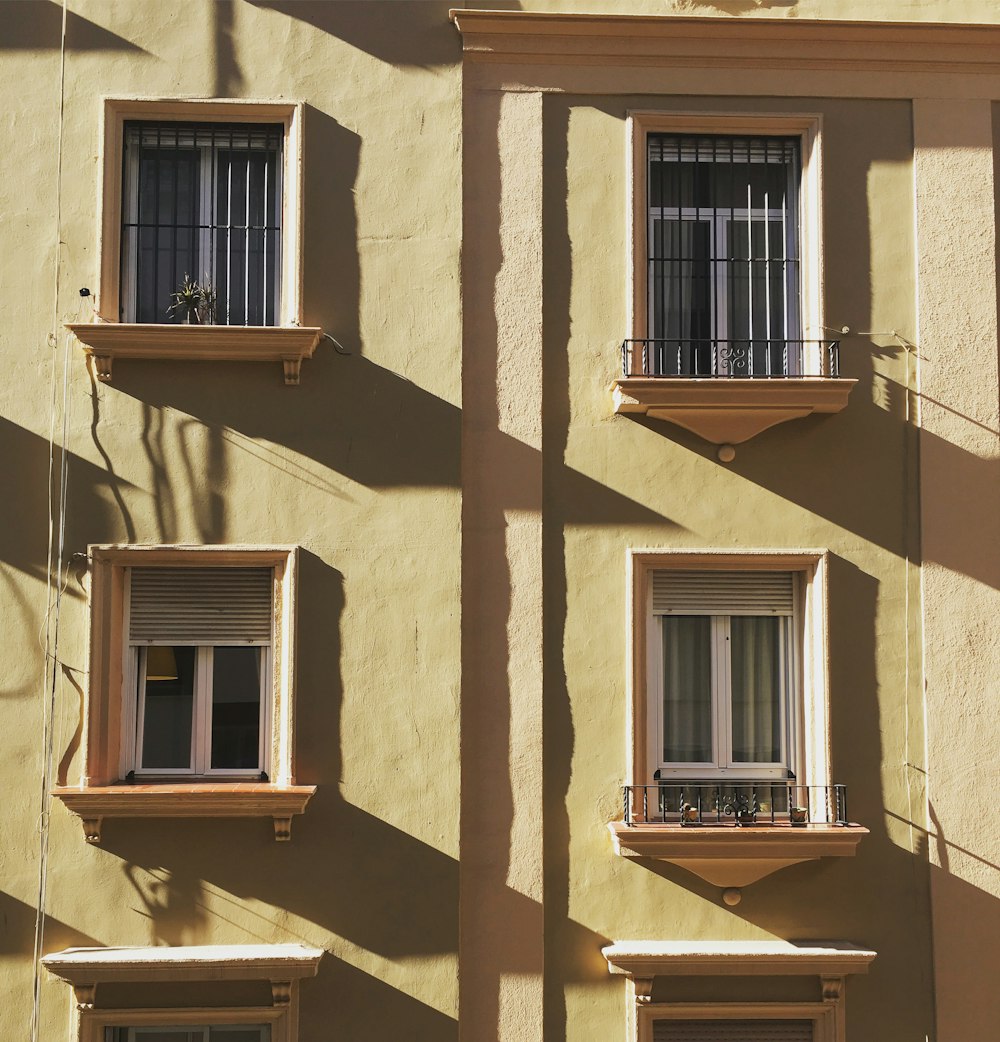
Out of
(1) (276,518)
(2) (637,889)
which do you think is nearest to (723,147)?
(1) (276,518)

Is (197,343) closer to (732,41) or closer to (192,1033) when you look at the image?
(732,41)

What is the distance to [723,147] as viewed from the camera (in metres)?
9.77

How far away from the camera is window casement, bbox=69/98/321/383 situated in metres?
9.27

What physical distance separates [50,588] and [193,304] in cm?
238

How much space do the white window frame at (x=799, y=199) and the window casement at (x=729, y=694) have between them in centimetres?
176

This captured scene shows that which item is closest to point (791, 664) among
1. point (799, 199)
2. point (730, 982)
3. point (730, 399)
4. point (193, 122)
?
point (730, 399)

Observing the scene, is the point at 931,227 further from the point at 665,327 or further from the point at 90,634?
the point at 90,634

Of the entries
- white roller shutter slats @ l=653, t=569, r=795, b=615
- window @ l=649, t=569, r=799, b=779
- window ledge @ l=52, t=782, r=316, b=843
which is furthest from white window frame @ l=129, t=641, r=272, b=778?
white roller shutter slats @ l=653, t=569, r=795, b=615

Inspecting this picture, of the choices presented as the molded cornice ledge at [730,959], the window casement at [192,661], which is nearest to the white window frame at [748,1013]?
the molded cornice ledge at [730,959]

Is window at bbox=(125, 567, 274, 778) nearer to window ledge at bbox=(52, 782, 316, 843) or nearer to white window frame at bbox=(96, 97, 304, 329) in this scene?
window ledge at bbox=(52, 782, 316, 843)

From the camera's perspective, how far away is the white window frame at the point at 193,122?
9203mm

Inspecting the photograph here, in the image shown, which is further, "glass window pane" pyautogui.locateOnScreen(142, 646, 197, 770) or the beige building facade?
"glass window pane" pyautogui.locateOnScreen(142, 646, 197, 770)

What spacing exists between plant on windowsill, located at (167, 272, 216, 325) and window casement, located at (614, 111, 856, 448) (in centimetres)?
319

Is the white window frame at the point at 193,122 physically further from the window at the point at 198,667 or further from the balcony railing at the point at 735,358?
the balcony railing at the point at 735,358
